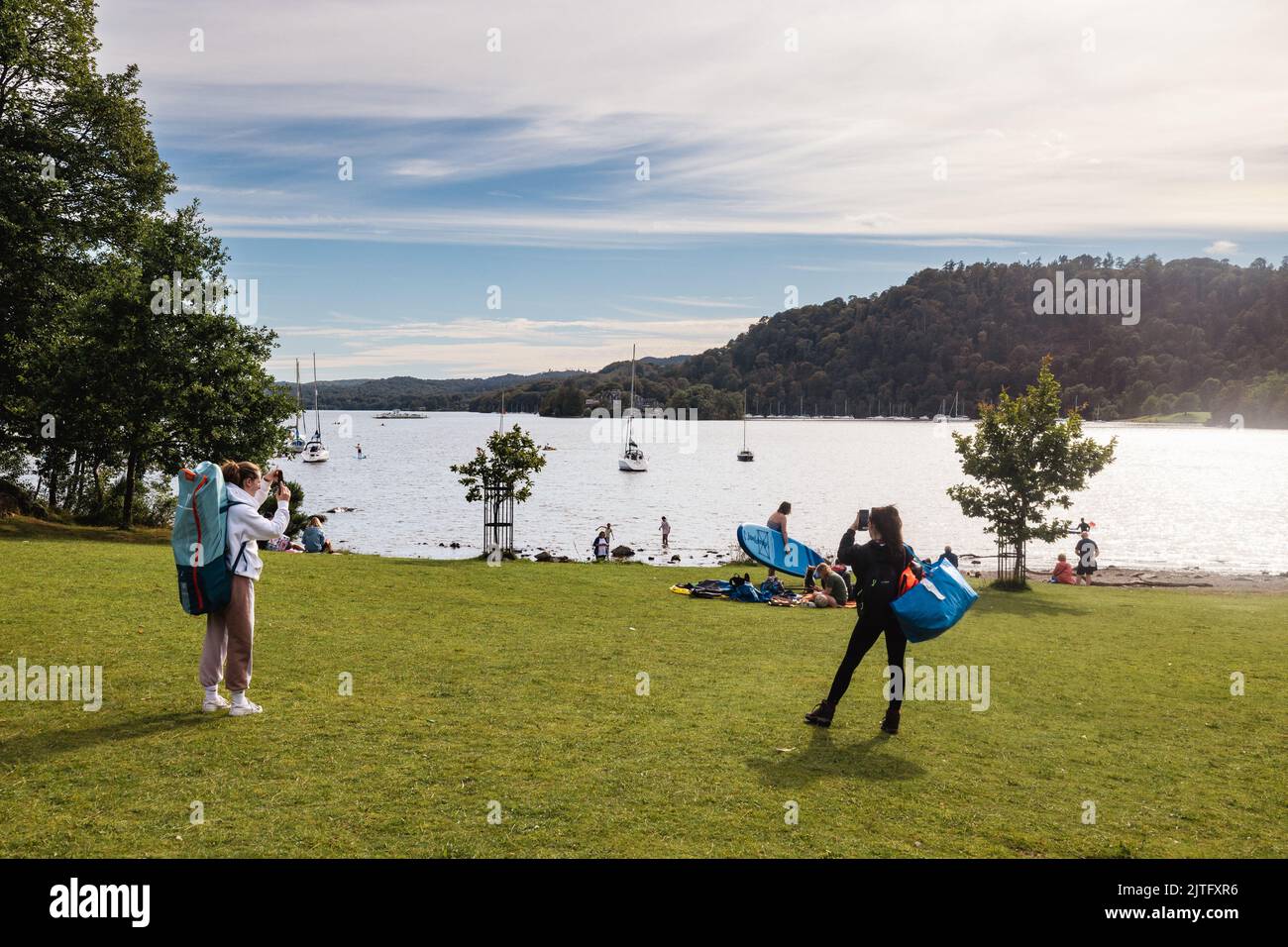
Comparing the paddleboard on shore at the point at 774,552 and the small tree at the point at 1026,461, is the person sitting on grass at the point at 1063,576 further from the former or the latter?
the paddleboard on shore at the point at 774,552

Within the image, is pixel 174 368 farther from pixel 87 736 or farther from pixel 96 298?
pixel 87 736

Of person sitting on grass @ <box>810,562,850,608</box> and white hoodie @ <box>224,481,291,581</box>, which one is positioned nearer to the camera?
white hoodie @ <box>224,481,291,581</box>

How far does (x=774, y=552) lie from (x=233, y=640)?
17.0 metres

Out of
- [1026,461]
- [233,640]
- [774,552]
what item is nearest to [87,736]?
[233,640]

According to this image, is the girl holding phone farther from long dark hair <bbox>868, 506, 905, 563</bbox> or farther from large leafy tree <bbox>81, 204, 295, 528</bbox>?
large leafy tree <bbox>81, 204, 295, 528</bbox>

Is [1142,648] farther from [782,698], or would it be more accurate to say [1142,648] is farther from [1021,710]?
[782,698]

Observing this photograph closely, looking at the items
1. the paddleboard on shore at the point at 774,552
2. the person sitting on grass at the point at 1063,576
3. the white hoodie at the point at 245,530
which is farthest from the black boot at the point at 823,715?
the person sitting on grass at the point at 1063,576

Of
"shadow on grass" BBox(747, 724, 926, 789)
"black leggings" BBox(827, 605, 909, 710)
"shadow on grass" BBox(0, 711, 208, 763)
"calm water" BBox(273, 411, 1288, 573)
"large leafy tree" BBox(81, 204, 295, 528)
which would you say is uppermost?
"large leafy tree" BBox(81, 204, 295, 528)

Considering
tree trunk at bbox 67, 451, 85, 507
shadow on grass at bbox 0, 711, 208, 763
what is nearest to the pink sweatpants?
shadow on grass at bbox 0, 711, 208, 763

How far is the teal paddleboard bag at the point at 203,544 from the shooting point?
877 centimetres

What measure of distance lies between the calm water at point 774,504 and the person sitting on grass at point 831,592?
77.2 feet

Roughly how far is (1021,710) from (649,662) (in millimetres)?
4949

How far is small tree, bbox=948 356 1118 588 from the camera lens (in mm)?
25062

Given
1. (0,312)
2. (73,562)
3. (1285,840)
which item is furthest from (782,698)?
(0,312)
